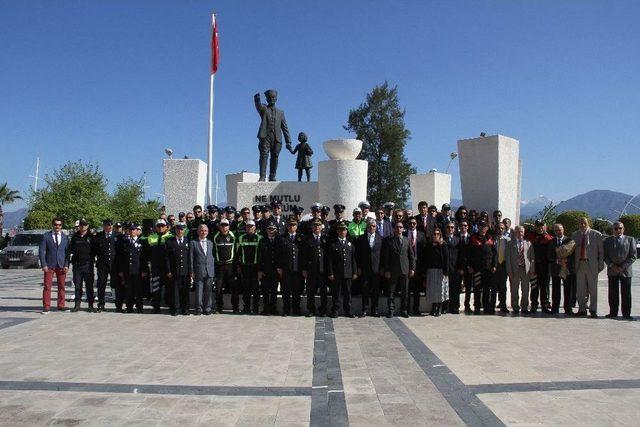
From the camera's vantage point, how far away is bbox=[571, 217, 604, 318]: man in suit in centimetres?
933

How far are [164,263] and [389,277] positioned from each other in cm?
396

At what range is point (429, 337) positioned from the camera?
24.3 feet

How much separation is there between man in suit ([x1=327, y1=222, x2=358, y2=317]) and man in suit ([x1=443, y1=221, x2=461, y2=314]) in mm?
1666

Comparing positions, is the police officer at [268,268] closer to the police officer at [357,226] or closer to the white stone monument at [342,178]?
the police officer at [357,226]

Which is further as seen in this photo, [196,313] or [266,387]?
[196,313]

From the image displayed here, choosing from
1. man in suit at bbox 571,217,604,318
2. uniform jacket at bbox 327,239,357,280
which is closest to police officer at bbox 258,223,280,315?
uniform jacket at bbox 327,239,357,280

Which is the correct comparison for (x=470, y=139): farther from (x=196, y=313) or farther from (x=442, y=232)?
(x=196, y=313)

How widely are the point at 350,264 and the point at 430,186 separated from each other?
8.11 metres

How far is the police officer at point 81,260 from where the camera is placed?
9.80m

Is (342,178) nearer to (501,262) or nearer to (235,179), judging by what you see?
(501,262)

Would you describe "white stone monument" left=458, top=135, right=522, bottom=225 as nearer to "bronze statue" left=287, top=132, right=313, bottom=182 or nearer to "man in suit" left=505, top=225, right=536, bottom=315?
"man in suit" left=505, top=225, right=536, bottom=315

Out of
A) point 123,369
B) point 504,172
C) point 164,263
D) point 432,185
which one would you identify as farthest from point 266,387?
point 432,185

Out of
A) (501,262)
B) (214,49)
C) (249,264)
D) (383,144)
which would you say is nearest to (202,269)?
(249,264)

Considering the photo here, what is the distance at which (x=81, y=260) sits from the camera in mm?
9797
